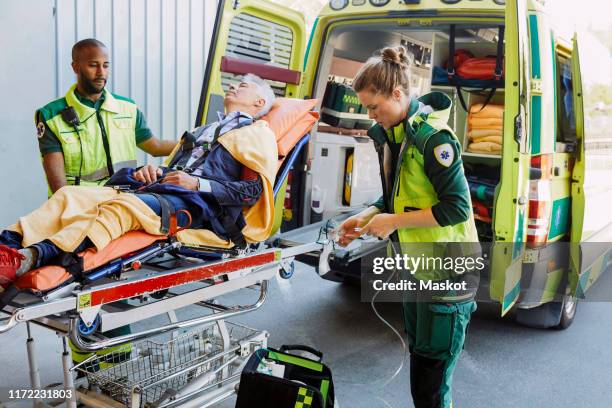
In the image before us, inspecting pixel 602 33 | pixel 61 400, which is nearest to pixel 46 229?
pixel 61 400

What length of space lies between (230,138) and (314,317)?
2.03 metres

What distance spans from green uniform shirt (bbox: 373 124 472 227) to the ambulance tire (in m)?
2.46

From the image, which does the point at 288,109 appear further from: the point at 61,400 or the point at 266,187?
the point at 61,400

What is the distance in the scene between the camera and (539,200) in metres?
3.64

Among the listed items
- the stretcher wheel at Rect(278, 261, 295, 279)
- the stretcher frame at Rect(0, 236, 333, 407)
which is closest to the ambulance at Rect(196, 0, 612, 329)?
the stretcher wheel at Rect(278, 261, 295, 279)

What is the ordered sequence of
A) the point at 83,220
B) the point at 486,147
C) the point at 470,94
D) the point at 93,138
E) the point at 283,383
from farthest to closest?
the point at 470,94 < the point at 486,147 < the point at 93,138 < the point at 283,383 < the point at 83,220

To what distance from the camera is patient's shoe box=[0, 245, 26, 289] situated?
208 cm

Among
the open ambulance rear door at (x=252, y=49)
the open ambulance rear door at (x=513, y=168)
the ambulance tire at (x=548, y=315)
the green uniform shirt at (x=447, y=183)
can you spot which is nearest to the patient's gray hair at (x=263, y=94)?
the open ambulance rear door at (x=252, y=49)

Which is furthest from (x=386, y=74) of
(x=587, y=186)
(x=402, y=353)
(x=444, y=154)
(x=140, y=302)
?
(x=587, y=186)

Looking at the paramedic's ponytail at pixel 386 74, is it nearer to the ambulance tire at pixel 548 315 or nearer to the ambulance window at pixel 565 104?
the ambulance window at pixel 565 104

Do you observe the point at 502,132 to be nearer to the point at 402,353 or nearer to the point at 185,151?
the point at 402,353

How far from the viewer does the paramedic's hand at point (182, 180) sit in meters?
2.79

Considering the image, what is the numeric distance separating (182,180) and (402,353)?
6.76 feet

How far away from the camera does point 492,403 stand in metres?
3.32
